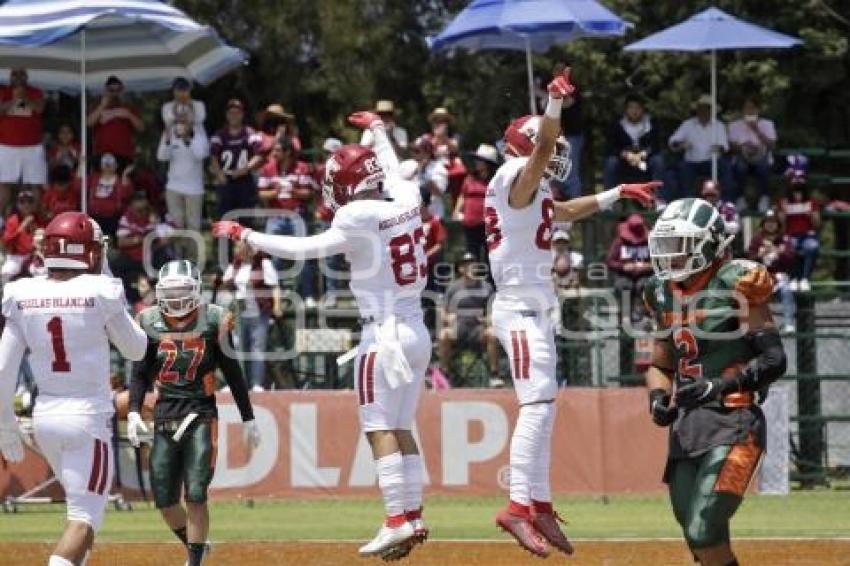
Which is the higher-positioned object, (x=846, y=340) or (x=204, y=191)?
(x=204, y=191)

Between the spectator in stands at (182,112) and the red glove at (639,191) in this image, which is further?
the spectator in stands at (182,112)

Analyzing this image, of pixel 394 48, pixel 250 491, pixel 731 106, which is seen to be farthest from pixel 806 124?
pixel 250 491

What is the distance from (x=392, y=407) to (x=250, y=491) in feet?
28.9

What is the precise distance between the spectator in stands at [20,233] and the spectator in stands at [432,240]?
4.35 m

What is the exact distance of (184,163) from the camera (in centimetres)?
2342

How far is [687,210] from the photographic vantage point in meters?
11.2

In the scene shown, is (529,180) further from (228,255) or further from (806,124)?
(806,124)

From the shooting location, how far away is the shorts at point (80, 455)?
11250 mm

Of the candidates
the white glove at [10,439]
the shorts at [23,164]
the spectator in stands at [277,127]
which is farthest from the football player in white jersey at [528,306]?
the shorts at [23,164]

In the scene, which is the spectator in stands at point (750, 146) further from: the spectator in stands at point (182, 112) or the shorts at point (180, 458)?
the shorts at point (180, 458)

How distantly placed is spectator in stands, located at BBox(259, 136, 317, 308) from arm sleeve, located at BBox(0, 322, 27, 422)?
11268 mm

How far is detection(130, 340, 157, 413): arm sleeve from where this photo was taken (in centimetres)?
1438

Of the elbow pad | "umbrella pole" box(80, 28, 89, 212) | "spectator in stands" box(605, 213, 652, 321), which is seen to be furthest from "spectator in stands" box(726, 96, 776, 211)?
the elbow pad

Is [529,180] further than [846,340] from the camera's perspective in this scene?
No
